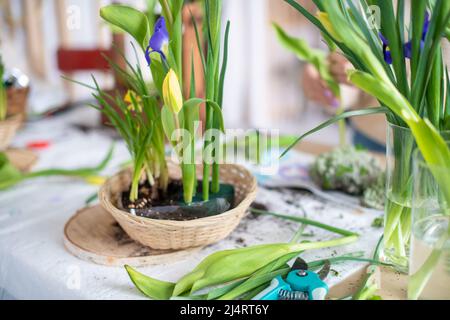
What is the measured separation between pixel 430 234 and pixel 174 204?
336 mm

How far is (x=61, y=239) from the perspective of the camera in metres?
0.78

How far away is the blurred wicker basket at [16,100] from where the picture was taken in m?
1.18

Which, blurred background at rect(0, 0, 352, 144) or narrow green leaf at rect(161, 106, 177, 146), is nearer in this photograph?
narrow green leaf at rect(161, 106, 177, 146)

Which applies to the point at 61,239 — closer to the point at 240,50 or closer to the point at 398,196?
the point at 398,196

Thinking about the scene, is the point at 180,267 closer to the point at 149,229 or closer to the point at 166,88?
the point at 149,229

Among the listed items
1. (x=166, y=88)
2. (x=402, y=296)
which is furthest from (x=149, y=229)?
(x=402, y=296)

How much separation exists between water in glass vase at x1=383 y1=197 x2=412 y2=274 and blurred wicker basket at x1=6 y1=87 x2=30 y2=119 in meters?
0.85

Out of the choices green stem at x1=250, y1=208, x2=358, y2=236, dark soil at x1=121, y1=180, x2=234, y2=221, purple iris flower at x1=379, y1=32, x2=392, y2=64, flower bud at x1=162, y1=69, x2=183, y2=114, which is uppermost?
purple iris flower at x1=379, y1=32, x2=392, y2=64

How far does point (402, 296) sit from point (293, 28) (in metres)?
2.08

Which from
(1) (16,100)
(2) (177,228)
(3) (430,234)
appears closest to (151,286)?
(2) (177,228)

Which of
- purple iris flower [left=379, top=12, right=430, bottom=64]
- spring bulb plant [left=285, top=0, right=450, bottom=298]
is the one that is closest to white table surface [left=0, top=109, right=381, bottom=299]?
spring bulb plant [left=285, top=0, right=450, bottom=298]

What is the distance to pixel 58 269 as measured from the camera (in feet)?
2.26

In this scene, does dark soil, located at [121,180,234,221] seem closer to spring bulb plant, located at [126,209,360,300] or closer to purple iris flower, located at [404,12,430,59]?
spring bulb plant, located at [126,209,360,300]

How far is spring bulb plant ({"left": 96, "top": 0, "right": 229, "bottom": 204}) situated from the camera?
2.13ft
